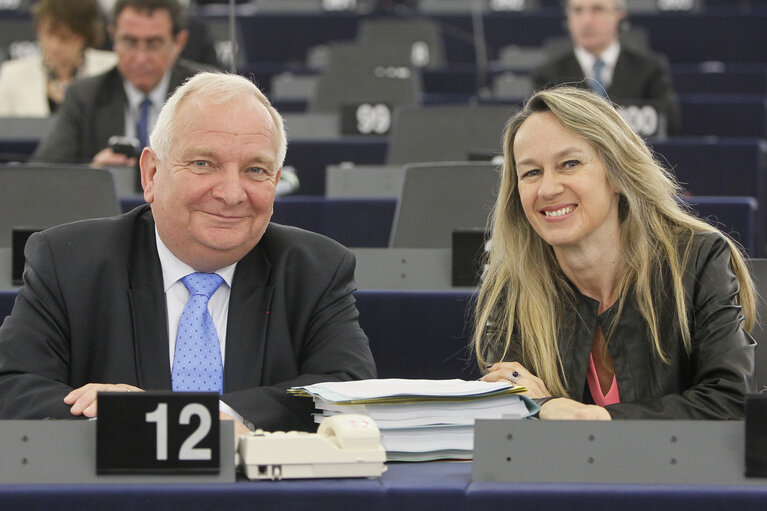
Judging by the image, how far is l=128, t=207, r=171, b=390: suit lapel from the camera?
244 centimetres

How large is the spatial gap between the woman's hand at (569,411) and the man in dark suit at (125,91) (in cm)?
335

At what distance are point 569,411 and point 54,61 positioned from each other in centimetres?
481

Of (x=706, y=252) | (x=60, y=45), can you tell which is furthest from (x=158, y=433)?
(x=60, y=45)

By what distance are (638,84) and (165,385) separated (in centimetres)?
499

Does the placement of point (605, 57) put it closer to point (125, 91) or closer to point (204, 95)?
point (125, 91)

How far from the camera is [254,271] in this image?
2.55 meters

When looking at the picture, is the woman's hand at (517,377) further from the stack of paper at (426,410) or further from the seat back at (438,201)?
the seat back at (438,201)

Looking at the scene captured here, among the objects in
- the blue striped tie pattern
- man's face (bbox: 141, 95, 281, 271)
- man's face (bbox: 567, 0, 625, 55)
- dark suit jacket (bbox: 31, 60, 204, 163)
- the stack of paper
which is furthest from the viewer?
man's face (bbox: 567, 0, 625, 55)

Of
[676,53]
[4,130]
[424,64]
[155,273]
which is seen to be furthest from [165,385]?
[676,53]

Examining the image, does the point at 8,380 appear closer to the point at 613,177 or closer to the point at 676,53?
the point at 613,177

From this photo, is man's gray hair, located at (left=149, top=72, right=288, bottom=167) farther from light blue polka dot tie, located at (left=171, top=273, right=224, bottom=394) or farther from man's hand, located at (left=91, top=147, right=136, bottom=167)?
man's hand, located at (left=91, top=147, right=136, bottom=167)

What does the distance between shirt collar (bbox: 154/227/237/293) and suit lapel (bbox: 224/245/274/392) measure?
0.02m

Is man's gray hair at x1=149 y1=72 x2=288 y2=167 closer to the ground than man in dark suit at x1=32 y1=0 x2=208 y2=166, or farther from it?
closer to the ground

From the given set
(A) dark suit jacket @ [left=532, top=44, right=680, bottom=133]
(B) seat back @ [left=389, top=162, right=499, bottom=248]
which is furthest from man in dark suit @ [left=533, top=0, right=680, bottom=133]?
(B) seat back @ [left=389, top=162, right=499, bottom=248]
